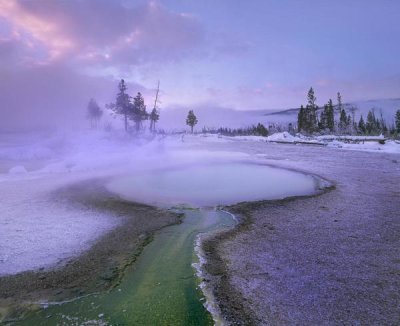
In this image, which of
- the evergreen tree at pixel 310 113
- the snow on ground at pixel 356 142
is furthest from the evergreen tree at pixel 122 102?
the evergreen tree at pixel 310 113

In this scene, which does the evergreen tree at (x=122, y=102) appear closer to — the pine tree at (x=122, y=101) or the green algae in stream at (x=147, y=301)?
the pine tree at (x=122, y=101)

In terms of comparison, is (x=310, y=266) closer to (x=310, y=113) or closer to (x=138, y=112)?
(x=138, y=112)

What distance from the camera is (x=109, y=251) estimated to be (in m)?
5.61

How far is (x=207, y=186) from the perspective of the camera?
1218 centimetres

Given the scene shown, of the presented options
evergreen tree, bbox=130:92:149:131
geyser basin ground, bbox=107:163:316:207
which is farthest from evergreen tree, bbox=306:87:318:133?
geyser basin ground, bbox=107:163:316:207

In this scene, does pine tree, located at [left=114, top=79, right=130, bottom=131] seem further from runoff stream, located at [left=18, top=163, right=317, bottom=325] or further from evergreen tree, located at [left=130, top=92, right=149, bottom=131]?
runoff stream, located at [left=18, top=163, right=317, bottom=325]

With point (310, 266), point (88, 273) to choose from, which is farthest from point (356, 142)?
point (88, 273)

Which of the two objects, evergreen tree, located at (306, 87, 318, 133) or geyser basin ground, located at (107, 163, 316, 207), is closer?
geyser basin ground, located at (107, 163, 316, 207)

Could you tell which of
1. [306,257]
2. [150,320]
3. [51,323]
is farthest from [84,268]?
[306,257]

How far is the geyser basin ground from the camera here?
994 cm

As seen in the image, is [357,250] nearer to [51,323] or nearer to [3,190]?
[51,323]

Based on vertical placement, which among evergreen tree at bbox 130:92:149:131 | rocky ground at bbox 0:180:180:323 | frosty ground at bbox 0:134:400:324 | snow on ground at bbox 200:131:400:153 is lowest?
rocky ground at bbox 0:180:180:323

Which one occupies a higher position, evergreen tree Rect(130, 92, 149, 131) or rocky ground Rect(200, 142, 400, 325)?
evergreen tree Rect(130, 92, 149, 131)

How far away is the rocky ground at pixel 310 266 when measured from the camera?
3542 millimetres
